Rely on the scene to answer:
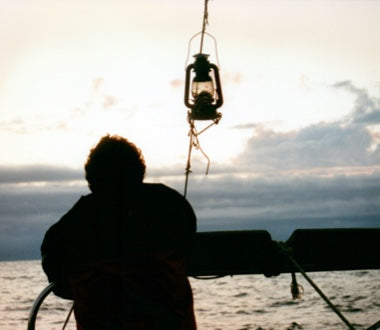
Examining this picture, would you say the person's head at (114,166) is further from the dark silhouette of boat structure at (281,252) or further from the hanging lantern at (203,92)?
the hanging lantern at (203,92)

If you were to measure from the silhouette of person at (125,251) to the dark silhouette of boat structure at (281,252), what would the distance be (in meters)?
0.42

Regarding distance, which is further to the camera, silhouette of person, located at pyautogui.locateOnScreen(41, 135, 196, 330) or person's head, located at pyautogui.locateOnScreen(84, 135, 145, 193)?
person's head, located at pyautogui.locateOnScreen(84, 135, 145, 193)

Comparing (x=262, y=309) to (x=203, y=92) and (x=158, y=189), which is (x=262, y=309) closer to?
(x=203, y=92)

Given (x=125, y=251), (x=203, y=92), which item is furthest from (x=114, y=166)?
(x=203, y=92)

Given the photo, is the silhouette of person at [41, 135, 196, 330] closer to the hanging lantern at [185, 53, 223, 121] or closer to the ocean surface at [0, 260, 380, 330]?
the hanging lantern at [185, 53, 223, 121]

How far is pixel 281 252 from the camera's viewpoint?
285cm

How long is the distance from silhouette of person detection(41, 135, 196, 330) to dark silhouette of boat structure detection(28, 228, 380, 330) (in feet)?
1.38

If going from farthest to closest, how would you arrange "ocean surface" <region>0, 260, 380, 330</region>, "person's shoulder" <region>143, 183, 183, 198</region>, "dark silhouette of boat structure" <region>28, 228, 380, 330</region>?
"ocean surface" <region>0, 260, 380, 330</region> < "dark silhouette of boat structure" <region>28, 228, 380, 330</region> < "person's shoulder" <region>143, 183, 183, 198</region>

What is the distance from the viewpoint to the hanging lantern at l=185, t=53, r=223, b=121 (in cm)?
454

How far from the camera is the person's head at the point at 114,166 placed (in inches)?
94.6

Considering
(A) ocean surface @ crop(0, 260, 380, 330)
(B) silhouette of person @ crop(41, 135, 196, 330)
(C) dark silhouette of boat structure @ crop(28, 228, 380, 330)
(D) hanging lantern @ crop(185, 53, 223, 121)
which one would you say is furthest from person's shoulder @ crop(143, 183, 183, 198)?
(A) ocean surface @ crop(0, 260, 380, 330)

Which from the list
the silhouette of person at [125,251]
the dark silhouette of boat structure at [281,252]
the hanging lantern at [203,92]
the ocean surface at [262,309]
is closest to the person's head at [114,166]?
the silhouette of person at [125,251]

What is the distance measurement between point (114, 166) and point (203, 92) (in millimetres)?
2266

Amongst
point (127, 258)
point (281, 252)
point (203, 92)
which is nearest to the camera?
point (127, 258)
